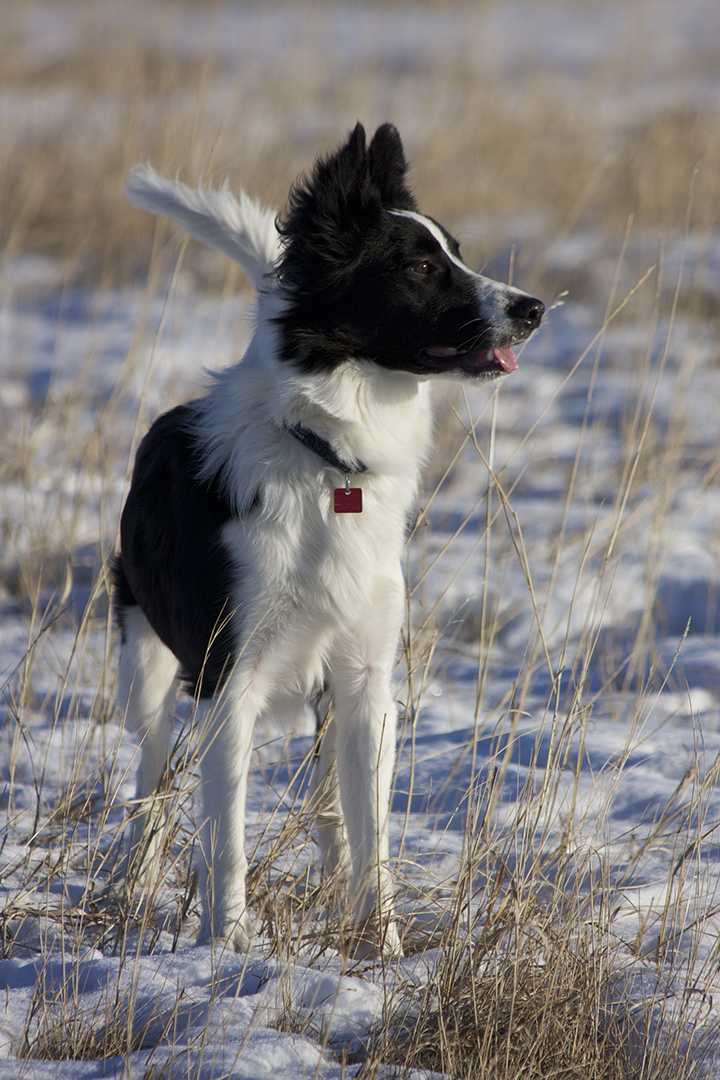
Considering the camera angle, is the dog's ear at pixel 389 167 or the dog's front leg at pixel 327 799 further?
the dog's front leg at pixel 327 799

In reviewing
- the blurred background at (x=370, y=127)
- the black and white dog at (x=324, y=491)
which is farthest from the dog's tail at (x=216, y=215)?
the blurred background at (x=370, y=127)

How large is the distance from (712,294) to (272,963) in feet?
23.0

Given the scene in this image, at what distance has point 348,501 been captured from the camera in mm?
2205

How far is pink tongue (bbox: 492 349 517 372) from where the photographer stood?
89.0 inches

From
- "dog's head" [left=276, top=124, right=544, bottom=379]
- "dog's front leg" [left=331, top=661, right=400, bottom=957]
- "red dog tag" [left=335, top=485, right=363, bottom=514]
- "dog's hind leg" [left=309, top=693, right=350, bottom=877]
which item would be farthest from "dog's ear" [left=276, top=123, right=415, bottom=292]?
"dog's hind leg" [left=309, top=693, right=350, bottom=877]

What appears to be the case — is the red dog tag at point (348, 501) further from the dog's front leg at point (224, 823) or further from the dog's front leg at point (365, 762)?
the dog's front leg at point (224, 823)

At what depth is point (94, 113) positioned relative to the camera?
349 inches

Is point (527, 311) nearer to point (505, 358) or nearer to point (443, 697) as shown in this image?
point (505, 358)

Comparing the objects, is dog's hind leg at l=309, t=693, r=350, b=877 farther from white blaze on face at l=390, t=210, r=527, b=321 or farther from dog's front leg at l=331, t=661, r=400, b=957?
white blaze on face at l=390, t=210, r=527, b=321

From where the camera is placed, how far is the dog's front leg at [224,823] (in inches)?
83.7

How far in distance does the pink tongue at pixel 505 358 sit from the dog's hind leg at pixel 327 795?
0.96 meters

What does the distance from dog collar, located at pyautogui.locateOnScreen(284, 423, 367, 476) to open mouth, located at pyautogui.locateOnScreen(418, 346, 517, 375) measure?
12.2 inches

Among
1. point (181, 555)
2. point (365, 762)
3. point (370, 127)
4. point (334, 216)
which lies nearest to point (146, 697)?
point (181, 555)

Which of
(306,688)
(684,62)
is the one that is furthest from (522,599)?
(684,62)
